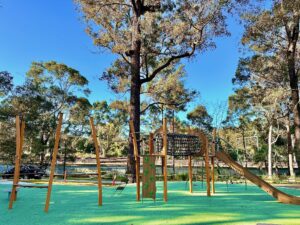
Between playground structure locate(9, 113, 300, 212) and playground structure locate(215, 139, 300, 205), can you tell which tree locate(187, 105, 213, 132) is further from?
playground structure locate(215, 139, 300, 205)

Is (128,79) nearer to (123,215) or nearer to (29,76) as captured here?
(29,76)

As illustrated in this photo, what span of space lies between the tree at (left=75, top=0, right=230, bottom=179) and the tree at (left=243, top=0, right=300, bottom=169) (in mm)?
3454

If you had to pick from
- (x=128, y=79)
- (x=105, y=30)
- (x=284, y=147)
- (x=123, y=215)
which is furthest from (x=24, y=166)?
(x=284, y=147)

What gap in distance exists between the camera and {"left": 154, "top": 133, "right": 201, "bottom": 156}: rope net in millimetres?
8941

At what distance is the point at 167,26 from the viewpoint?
16.5m

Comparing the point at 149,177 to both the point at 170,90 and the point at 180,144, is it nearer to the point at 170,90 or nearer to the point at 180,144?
the point at 180,144

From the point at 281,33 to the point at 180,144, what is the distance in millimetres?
13877

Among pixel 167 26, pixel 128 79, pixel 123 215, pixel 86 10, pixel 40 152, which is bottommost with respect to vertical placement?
pixel 123 215

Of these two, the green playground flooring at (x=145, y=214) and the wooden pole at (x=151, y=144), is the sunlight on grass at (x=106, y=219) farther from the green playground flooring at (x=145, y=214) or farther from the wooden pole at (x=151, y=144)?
the wooden pole at (x=151, y=144)

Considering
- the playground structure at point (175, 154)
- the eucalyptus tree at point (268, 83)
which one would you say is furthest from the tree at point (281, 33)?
the playground structure at point (175, 154)

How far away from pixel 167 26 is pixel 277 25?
269 inches

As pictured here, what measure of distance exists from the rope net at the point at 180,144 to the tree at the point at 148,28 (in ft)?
19.8

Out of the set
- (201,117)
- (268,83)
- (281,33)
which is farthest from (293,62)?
(201,117)

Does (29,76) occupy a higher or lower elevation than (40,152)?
higher
